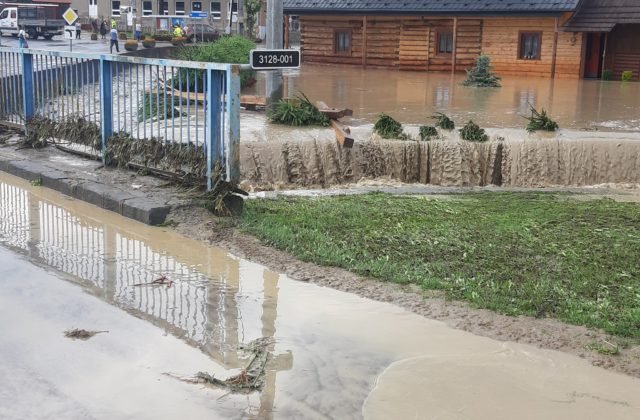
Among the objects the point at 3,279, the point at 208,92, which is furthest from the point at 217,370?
the point at 208,92

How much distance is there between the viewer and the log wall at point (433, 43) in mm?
29516

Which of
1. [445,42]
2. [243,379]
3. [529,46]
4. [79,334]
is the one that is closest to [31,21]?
[445,42]

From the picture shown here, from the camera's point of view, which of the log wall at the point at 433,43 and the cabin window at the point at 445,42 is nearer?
the log wall at the point at 433,43

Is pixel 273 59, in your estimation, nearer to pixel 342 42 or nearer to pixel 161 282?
pixel 161 282

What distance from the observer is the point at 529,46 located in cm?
3044

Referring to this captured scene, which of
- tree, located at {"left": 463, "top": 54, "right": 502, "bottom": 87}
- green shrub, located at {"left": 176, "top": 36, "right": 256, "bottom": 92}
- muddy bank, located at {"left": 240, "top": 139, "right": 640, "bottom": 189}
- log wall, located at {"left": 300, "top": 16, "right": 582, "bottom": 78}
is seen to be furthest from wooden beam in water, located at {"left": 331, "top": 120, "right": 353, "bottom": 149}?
log wall, located at {"left": 300, "top": 16, "right": 582, "bottom": 78}

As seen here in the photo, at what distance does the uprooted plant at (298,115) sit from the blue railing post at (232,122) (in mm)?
6268

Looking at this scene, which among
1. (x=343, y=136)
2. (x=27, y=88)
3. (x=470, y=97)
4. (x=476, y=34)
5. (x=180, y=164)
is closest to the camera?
(x=180, y=164)

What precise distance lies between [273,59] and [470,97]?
13.9 meters

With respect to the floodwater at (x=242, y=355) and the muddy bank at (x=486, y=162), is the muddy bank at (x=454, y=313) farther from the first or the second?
the muddy bank at (x=486, y=162)

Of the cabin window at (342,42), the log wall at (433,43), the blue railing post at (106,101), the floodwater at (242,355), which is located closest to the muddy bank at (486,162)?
the blue railing post at (106,101)

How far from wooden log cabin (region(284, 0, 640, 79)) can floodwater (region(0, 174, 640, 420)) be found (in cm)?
2461

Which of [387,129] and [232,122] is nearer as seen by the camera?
[232,122]

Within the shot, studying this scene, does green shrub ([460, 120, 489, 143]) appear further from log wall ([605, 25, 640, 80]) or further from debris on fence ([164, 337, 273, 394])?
log wall ([605, 25, 640, 80])
